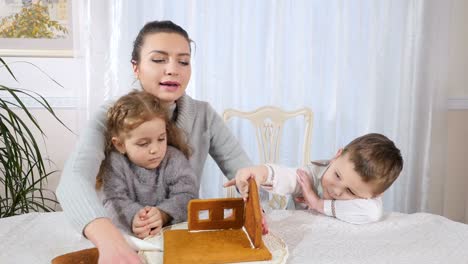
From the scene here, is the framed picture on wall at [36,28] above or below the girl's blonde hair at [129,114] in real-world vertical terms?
above

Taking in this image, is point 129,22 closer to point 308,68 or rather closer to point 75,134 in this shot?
point 75,134

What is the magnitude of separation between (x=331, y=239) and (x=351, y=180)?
28 cm

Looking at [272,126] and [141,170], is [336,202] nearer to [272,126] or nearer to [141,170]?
[141,170]

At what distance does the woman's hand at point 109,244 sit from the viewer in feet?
2.83

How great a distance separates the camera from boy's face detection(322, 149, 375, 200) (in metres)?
1.35

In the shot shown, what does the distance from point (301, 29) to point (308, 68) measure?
25 cm

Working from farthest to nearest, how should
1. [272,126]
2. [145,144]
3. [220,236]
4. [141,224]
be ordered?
1. [272,126]
2. [145,144]
3. [141,224]
4. [220,236]

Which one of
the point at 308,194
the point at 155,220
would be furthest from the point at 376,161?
the point at 155,220

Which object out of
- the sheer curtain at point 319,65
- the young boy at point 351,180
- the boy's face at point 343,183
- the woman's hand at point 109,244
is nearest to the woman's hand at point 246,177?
the young boy at point 351,180

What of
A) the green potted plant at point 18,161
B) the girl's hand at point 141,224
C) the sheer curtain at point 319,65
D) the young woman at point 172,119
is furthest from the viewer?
the sheer curtain at point 319,65

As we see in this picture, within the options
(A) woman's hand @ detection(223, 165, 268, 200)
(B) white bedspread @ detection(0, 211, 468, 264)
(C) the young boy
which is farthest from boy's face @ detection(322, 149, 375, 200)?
(A) woman's hand @ detection(223, 165, 268, 200)

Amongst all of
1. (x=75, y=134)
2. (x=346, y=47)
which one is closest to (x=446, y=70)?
(x=346, y=47)

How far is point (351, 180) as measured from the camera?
135 cm

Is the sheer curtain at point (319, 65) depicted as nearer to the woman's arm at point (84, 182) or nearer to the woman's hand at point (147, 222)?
the woman's arm at point (84, 182)
